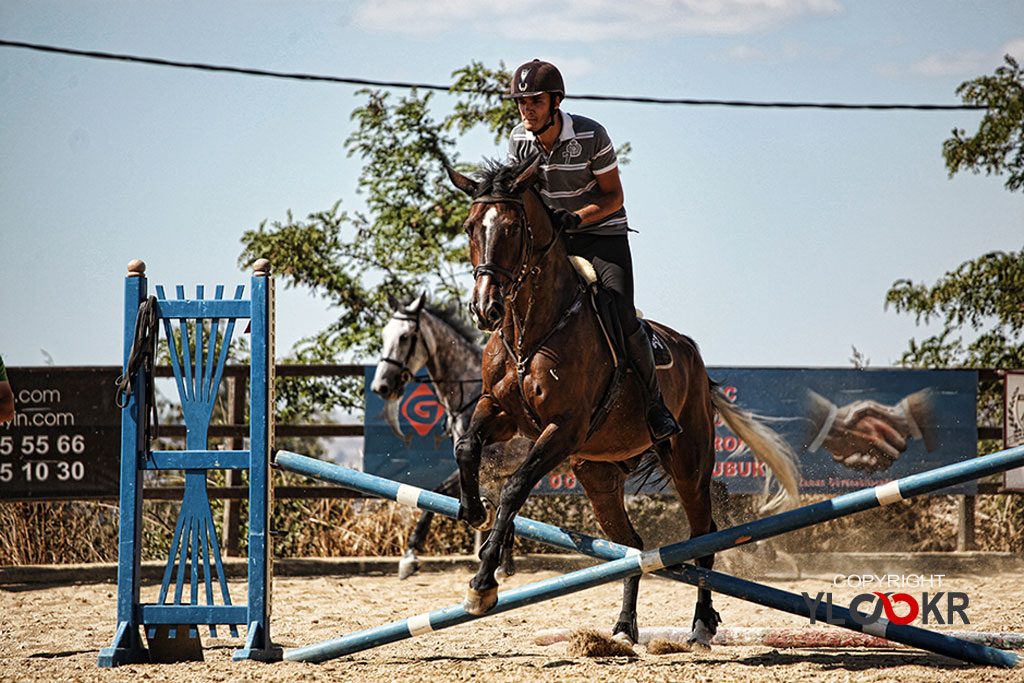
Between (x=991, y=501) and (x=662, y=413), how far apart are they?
6.82m

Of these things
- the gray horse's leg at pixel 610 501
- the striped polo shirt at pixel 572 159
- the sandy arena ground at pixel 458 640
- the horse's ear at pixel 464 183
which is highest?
the striped polo shirt at pixel 572 159

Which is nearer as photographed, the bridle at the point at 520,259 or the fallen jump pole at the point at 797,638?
the bridle at the point at 520,259

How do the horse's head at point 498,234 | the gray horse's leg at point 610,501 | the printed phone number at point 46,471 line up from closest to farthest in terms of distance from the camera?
the horse's head at point 498,234
the gray horse's leg at point 610,501
the printed phone number at point 46,471

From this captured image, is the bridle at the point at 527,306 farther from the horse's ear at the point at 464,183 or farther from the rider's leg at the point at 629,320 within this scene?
the rider's leg at the point at 629,320

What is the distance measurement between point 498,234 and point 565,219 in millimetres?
531

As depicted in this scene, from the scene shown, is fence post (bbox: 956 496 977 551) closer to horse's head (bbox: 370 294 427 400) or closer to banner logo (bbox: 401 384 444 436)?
banner logo (bbox: 401 384 444 436)

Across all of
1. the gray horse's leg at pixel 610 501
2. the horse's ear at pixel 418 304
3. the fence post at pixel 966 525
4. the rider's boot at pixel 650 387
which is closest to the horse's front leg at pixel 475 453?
the rider's boot at pixel 650 387

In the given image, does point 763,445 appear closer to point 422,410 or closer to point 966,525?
point 422,410

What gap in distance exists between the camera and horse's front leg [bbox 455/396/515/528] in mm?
4320

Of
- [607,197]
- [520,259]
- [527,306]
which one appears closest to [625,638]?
[527,306]

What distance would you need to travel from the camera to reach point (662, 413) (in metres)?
4.93

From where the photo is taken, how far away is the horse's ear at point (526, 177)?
435cm

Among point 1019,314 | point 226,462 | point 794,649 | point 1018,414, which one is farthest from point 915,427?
point 226,462

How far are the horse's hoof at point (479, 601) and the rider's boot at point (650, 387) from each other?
124 cm
